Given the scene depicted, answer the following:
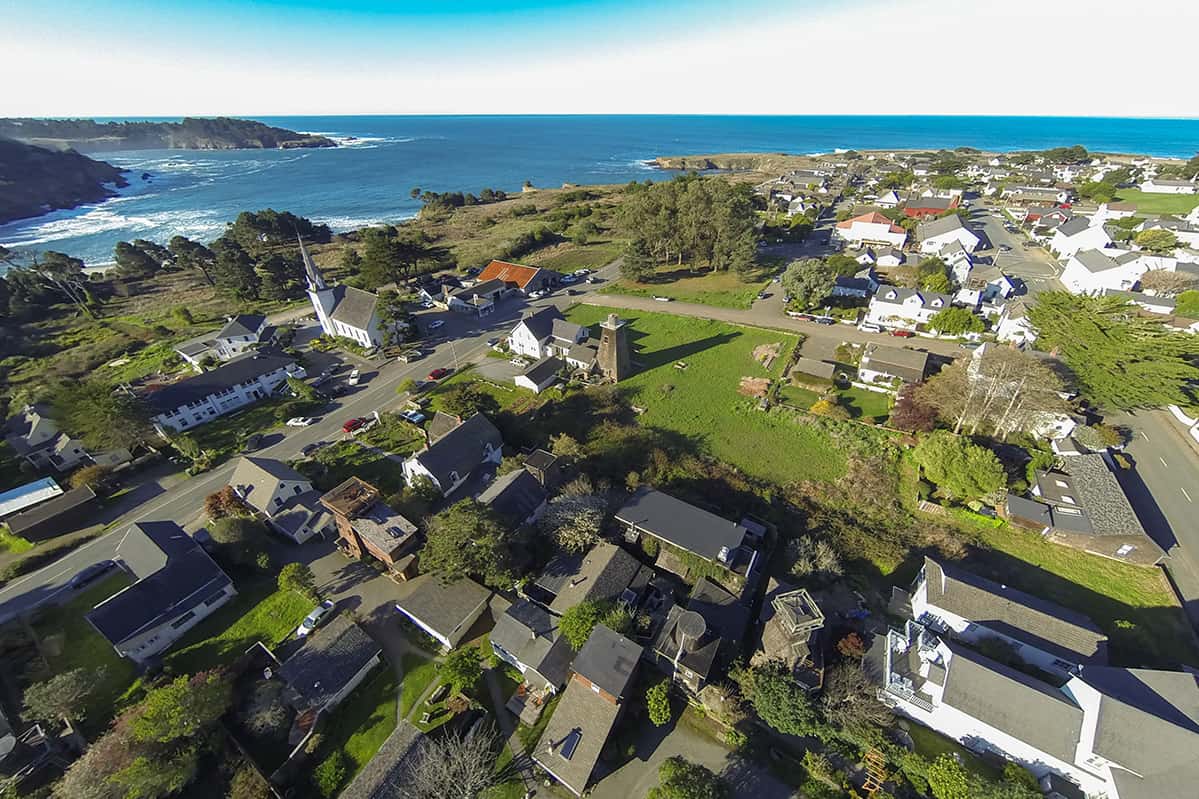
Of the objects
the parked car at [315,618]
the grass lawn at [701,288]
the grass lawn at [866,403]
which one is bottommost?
the parked car at [315,618]

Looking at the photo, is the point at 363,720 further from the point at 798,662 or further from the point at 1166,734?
the point at 1166,734

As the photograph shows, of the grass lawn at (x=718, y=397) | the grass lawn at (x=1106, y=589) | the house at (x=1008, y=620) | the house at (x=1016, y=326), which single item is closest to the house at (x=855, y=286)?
the house at (x=1016, y=326)

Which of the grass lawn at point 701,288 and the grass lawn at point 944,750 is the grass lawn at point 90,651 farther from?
the grass lawn at point 701,288

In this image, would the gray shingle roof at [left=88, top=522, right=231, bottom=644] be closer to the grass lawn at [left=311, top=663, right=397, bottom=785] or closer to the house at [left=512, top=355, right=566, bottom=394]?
the grass lawn at [left=311, top=663, right=397, bottom=785]

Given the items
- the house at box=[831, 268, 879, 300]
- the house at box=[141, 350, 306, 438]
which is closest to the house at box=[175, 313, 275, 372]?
the house at box=[141, 350, 306, 438]

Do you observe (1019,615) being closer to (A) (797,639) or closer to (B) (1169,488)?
(A) (797,639)

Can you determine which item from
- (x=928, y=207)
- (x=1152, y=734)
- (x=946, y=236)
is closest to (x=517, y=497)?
(x=1152, y=734)
